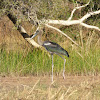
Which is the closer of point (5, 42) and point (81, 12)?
point (5, 42)

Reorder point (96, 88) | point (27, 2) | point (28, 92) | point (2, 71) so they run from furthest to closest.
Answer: point (2, 71) → point (27, 2) → point (96, 88) → point (28, 92)

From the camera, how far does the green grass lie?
955 centimetres

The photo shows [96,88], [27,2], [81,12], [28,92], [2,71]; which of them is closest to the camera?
[28,92]

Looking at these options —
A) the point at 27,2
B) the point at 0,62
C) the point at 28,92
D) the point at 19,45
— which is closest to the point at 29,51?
the point at 19,45

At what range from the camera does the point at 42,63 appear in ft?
31.7

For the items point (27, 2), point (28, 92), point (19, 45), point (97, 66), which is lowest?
point (28, 92)

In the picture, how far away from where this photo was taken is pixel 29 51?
1012 centimetres

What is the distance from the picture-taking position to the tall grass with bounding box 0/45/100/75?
955cm

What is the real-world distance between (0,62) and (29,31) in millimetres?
1960

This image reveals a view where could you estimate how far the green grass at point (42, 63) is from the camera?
955 cm

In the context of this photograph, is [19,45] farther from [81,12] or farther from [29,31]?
[81,12]

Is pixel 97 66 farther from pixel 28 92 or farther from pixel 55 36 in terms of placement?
pixel 28 92

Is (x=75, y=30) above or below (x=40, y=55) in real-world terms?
above

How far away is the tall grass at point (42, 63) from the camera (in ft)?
31.3
